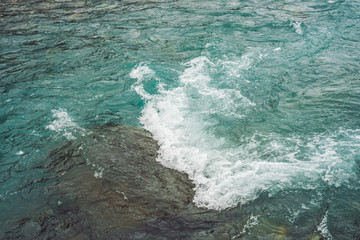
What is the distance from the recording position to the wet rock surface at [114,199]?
4859mm

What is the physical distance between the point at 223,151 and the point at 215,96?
2.40m

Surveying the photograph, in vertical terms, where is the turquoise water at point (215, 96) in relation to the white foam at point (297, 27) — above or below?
below

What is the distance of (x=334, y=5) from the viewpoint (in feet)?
44.6

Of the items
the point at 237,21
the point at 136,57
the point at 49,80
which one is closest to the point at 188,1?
the point at 237,21

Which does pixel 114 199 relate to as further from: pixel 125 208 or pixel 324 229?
pixel 324 229

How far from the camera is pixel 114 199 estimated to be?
549cm

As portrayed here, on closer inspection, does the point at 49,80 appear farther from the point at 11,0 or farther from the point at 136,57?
the point at 11,0

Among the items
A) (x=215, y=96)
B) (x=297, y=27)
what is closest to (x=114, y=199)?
(x=215, y=96)

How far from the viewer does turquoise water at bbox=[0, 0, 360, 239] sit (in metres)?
5.69

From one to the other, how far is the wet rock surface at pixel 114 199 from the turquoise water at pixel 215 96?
0.34 metres

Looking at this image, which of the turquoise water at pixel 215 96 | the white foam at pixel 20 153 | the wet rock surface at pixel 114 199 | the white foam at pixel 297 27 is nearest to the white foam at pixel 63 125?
the turquoise water at pixel 215 96

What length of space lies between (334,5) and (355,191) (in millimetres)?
11301

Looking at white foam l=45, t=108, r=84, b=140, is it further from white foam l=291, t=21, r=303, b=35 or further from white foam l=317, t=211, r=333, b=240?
white foam l=291, t=21, r=303, b=35

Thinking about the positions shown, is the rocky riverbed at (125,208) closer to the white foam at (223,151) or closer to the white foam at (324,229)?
the white foam at (324,229)
